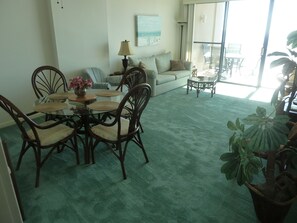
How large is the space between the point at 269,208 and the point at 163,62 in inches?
188

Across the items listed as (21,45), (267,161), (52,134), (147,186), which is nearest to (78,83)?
(52,134)

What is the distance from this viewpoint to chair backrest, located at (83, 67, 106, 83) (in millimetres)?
4174

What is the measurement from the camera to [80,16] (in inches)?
161

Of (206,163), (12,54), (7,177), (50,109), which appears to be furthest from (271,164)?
(12,54)

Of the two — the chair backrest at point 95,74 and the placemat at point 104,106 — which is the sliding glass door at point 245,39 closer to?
the chair backrest at point 95,74

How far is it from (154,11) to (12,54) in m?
3.63

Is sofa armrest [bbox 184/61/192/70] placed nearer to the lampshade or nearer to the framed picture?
the framed picture

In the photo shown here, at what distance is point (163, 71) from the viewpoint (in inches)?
236

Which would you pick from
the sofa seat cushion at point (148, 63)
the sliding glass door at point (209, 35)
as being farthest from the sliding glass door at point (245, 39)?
the sofa seat cushion at point (148, 63)

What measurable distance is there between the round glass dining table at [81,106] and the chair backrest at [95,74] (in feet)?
4.28

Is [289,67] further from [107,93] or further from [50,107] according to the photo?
[50,107]

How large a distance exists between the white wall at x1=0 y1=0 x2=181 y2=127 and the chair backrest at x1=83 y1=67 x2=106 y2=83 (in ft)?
0.59

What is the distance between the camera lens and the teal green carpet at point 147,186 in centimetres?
189

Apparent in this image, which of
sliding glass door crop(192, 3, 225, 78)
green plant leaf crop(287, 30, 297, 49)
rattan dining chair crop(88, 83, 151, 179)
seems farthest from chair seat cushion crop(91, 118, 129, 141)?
sliding glass door crop(192, 3, 225, 78)
